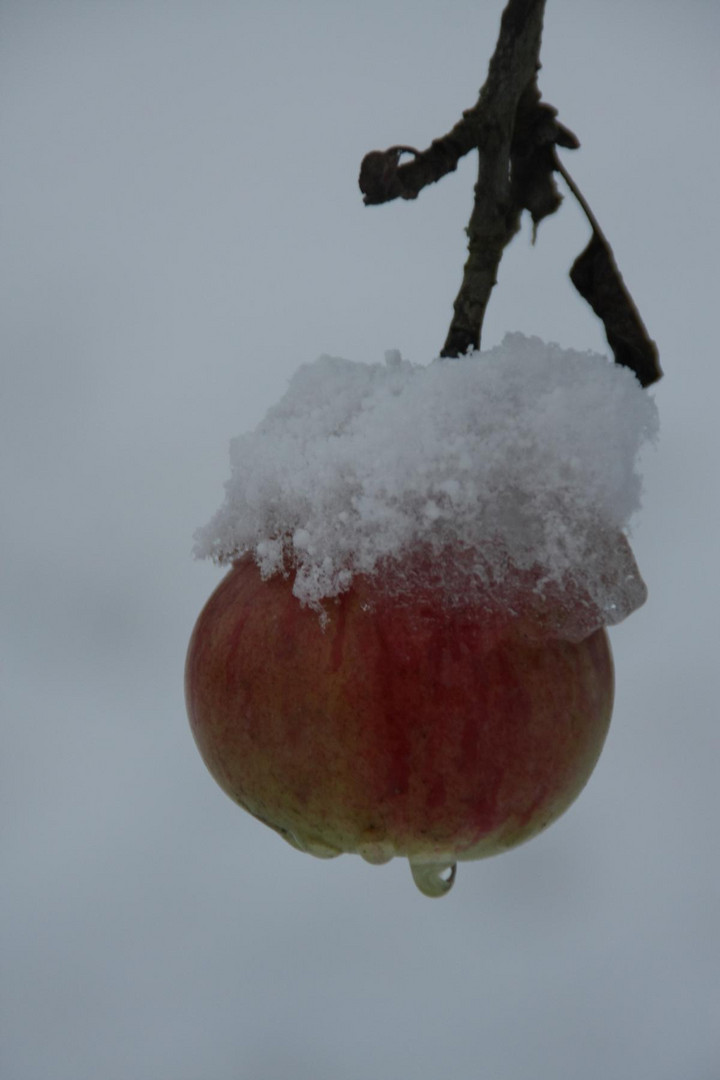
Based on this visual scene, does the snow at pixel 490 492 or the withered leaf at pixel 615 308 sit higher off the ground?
the withered leaf at pixel 615 308

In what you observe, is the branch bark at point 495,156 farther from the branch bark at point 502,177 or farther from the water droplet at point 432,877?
the water droplet at point 432,877

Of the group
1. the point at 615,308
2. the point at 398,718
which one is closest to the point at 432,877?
the point at 398,718

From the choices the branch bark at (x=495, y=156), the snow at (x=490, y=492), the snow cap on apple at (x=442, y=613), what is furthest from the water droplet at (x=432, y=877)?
the branch bark at (x=495, y=156)

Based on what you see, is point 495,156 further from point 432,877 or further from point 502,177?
point 432,877

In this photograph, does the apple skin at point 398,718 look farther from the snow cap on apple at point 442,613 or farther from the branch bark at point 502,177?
the branch bark at point 502,177

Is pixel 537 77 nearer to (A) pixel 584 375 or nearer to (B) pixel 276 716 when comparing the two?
(A) pixel 584 375

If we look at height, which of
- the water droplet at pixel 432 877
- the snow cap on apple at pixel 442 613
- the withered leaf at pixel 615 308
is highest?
the withered leaf at pixel 615 308

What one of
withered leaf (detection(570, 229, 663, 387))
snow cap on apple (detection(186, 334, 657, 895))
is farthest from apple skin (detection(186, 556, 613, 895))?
withered leaf (detection(570, 229, 663, 387))

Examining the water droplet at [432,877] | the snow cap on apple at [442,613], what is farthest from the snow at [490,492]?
the water droplet at [432,877]

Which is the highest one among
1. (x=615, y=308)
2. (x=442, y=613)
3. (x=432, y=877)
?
(x=615, y=308)
